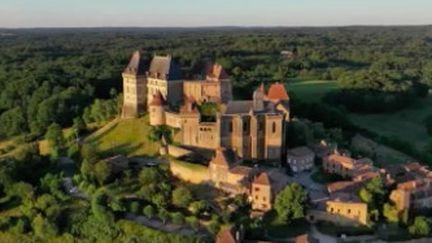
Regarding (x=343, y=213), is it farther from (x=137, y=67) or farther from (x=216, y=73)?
(x=137, y=67)

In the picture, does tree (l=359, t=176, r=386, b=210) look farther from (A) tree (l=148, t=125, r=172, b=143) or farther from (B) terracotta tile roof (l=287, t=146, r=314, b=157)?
(A) tree (l=148, t=125, r=172, b=143)

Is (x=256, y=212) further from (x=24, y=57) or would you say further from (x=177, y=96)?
(x=24, y=57)

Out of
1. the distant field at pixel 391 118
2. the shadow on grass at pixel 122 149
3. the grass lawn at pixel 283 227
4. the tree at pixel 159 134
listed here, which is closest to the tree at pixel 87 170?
the shadow on grass at pixel 122 149

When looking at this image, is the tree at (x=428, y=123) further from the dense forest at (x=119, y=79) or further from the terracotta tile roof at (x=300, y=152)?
the terracotta tile roof at (x=300, y=152)

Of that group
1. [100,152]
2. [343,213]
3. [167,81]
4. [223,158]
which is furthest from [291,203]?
[100,152]

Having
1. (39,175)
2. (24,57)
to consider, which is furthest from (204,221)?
(24,57)

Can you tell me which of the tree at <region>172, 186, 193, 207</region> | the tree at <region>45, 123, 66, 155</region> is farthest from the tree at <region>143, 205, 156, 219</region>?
the tree at <region>45, 123, 66, 155</region>
